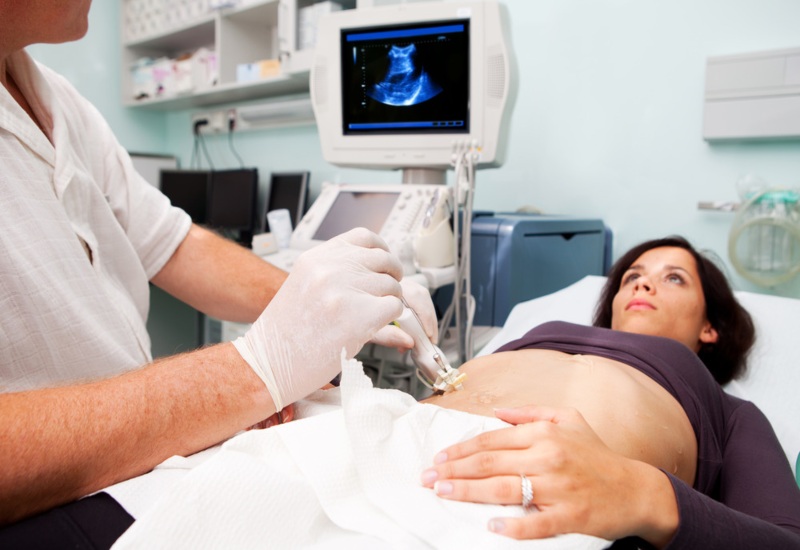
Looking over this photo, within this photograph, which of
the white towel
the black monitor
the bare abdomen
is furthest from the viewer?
the black monitor

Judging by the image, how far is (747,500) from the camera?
0.94 meters

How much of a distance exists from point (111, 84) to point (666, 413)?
4.03 meters

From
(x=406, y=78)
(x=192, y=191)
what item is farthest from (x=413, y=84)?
(x=192, y=191)

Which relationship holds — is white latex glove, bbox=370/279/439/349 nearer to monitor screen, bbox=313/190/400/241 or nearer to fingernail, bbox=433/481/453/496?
fingernail, bbox=433/481/453/496

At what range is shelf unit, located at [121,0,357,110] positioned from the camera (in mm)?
2686

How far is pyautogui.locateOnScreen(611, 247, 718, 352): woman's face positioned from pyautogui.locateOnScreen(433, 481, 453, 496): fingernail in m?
0.99

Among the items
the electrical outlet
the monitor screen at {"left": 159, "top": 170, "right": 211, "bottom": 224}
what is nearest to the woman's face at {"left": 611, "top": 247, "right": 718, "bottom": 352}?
the monitor screen at {"left": 159, "top": 170, "right": 211, "bottom": 224}

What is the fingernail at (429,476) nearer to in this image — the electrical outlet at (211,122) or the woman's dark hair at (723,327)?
the woman's dark hair at (723,327)

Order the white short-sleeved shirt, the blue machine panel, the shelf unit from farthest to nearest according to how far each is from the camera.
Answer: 1. the shelf unit
2. the blue machine panel
3. the white short-sleeved shirt

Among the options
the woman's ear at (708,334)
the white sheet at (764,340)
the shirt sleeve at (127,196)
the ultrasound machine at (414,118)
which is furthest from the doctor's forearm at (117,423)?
the woman's ear at (708,334)

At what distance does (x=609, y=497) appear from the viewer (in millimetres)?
686

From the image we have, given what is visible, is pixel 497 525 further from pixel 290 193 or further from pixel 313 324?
pixel 290 193

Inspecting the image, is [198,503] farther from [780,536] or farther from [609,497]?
[780,536]

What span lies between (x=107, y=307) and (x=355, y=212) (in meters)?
1.02
